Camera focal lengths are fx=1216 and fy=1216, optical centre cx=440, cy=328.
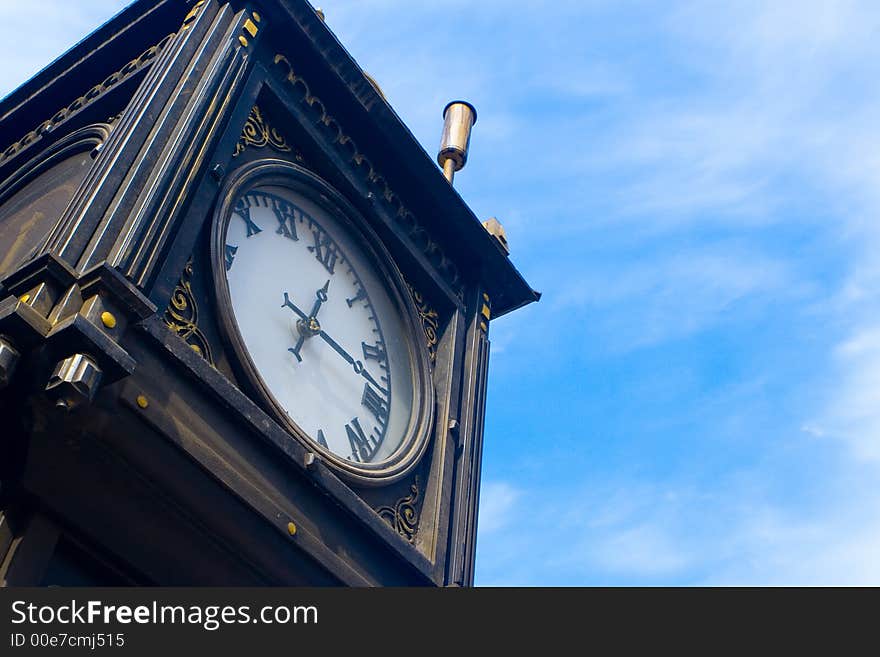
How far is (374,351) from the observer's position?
6.32 meters

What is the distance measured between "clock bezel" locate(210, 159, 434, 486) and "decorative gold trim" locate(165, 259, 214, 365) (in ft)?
0.40

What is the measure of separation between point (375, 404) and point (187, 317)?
1359mm

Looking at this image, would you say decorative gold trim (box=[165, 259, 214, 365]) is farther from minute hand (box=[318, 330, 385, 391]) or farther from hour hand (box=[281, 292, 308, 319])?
minute hand (box=[318, 330, 385, 391])

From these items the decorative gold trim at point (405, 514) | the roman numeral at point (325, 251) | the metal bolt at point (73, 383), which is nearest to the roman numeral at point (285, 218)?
the roman numeral at point (325, 251)

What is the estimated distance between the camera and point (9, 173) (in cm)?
651

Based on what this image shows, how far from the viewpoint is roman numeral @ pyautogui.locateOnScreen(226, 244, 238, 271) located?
18.0 ft

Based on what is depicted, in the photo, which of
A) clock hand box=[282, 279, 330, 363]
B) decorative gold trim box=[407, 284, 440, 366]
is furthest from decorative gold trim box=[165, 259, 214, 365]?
decorative gold trim box=[407, 284, 440, 366]

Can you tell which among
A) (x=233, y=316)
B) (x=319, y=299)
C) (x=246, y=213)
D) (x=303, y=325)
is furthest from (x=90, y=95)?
(x=233, y=316)

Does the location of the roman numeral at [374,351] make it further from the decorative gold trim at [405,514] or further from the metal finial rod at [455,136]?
the metal finial rod at [455,136]

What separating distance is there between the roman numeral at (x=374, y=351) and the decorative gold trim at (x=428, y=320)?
380 mm

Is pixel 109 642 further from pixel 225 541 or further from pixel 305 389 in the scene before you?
pixel 305 389

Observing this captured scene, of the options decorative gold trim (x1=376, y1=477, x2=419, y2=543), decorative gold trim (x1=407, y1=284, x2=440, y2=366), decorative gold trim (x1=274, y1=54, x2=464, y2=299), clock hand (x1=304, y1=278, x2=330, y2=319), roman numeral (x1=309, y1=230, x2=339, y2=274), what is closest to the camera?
decorative gold trim (x1=376, y1=477, x2=419, y2=543)

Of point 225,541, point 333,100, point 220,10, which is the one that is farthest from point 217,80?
point 225,541

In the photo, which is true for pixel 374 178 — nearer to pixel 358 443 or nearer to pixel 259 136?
Result: pixel 259 136
